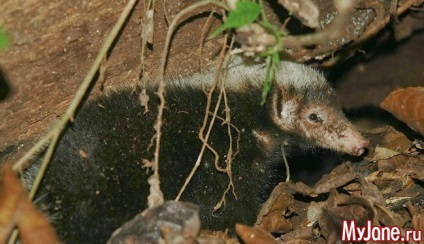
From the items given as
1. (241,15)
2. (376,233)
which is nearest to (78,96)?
(241,15)

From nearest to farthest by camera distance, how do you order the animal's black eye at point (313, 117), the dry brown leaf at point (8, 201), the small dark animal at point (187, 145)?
the dry brown leaf at point (8, 201) → the small dark animal at point (187, 145) → the animal's black eye at point (313, 117)

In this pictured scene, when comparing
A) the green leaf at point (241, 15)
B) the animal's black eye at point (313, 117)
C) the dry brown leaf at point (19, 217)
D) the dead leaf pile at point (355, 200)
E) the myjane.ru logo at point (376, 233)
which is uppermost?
the green leaf at point (241, 15)

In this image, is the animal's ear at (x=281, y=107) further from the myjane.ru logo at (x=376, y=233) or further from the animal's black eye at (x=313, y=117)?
the myjane.ru logo at (x=376, y=233)

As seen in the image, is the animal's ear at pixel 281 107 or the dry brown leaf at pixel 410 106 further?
the animal's ear at pixel 281 107

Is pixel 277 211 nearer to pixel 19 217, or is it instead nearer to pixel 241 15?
pixel 241 15

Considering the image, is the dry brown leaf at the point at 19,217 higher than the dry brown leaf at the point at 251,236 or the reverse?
higher

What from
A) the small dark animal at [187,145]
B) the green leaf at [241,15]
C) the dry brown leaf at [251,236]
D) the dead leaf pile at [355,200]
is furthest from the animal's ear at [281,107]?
the green leaf at [241,15]

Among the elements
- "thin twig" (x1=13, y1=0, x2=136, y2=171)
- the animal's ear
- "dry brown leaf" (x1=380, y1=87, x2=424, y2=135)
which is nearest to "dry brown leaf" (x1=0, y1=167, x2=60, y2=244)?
"thin twig" (x1=13, y1=0, x2=136, y2=171)
